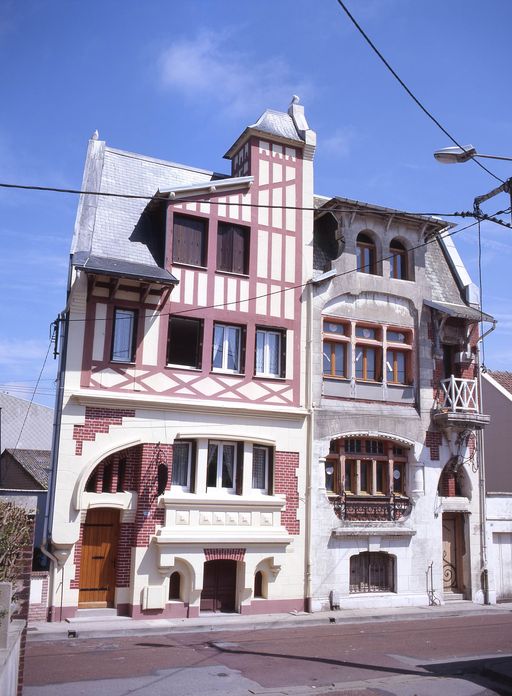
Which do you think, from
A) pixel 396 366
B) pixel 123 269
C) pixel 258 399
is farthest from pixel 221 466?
pixel 396 366

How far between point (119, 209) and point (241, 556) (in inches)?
401

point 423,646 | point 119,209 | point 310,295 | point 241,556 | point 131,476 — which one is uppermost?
point 119,209

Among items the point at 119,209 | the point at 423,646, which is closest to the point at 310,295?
the point at 119,209

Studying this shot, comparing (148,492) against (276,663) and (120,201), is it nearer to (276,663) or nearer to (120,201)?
(276,663)

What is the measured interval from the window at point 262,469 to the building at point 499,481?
26.7 ft

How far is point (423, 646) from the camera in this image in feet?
48.1

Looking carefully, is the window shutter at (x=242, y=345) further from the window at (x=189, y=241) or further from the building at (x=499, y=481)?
the building at (x=499, y=481)

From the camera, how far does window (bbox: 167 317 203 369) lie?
18953 millimetres

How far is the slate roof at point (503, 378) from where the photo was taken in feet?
95.4

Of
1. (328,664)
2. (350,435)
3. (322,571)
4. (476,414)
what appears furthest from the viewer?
(476,414)

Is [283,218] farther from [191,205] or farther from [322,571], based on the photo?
[322,571]

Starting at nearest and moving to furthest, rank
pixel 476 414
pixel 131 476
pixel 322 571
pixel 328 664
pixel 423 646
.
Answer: pixel 328 664 → pixel 423 646 → pixel 131 476 → pixel 322 571 → pixel 476 414

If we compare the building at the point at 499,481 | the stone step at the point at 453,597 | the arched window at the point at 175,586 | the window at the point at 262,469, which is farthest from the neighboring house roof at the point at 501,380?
the arched window at the point at 175,586

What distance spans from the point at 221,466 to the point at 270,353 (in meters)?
3.68
